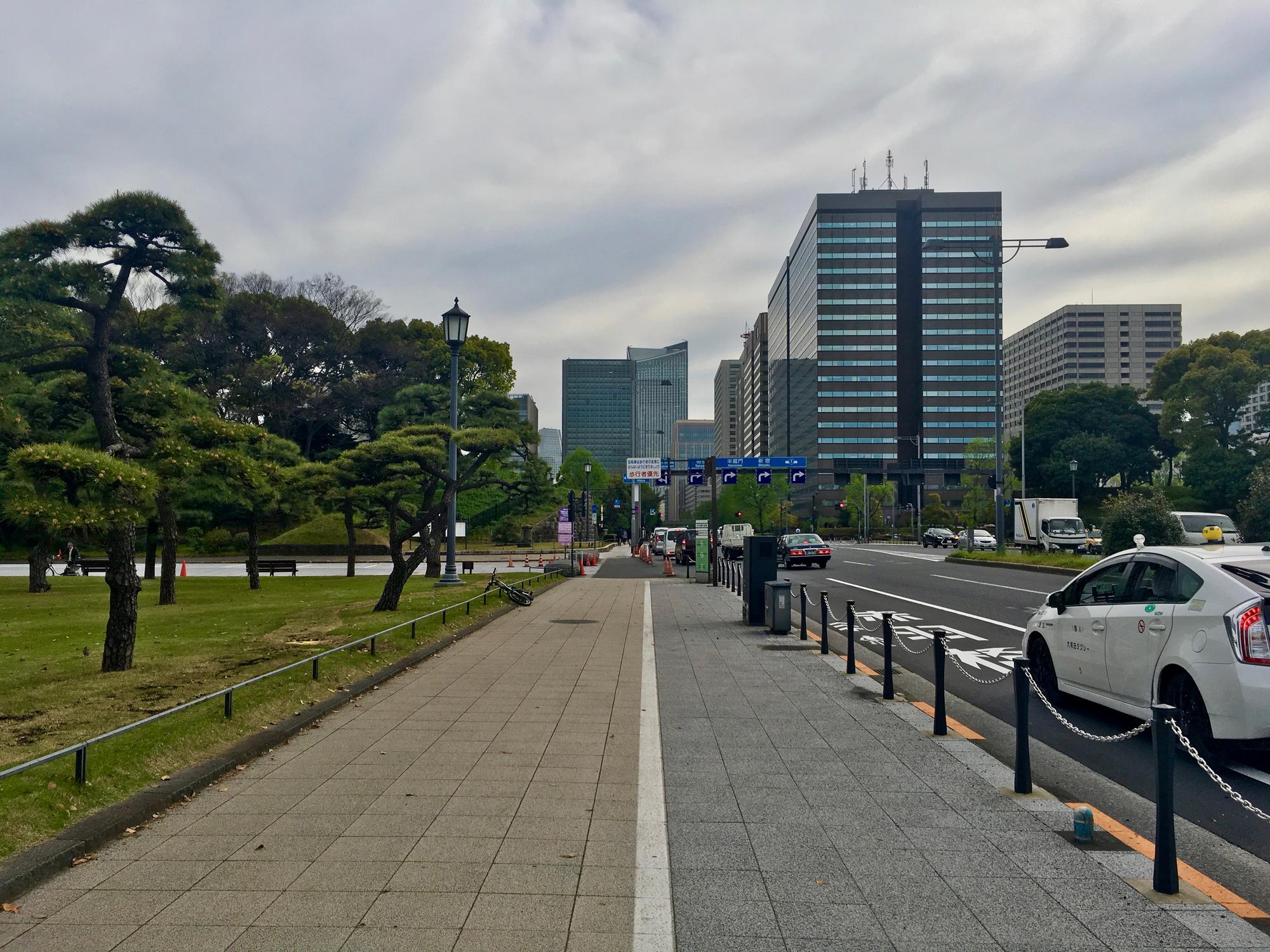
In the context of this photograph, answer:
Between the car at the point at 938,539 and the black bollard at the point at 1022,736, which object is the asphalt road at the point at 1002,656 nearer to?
the black bollard at the point at 1022,736

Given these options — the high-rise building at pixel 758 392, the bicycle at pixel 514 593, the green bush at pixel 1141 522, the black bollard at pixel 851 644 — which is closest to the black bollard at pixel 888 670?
the black bollard at pixel 851 644

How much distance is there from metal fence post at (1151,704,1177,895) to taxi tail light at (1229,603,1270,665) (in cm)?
247

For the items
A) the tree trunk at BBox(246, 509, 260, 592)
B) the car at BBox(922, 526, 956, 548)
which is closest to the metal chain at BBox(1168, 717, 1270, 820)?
the tree trunk at BBox(246, 509, 260, 592)

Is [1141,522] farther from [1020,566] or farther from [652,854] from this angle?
[652,854]

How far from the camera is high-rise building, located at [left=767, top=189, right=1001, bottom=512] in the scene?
12431cm

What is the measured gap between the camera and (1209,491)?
7150cm

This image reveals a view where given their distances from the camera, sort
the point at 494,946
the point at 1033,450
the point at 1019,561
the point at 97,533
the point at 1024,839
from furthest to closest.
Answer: the point at 1033,450 → the point at 1019,561 → the point at 97,533 → the point at 1024,839 → the point at 494,946

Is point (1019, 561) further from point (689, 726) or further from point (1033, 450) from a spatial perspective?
point (1033, 450)

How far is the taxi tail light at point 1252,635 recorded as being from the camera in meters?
6.26

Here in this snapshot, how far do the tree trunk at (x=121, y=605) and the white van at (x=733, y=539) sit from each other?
38.0m

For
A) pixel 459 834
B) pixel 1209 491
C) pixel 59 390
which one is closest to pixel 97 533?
pixel 59 390

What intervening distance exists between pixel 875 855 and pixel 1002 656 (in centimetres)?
832

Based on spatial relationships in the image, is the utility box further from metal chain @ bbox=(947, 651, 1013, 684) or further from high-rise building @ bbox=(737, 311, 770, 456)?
high-rise building @ bbox=(737, 311, 770, 456)

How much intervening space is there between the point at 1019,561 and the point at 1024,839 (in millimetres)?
32571
